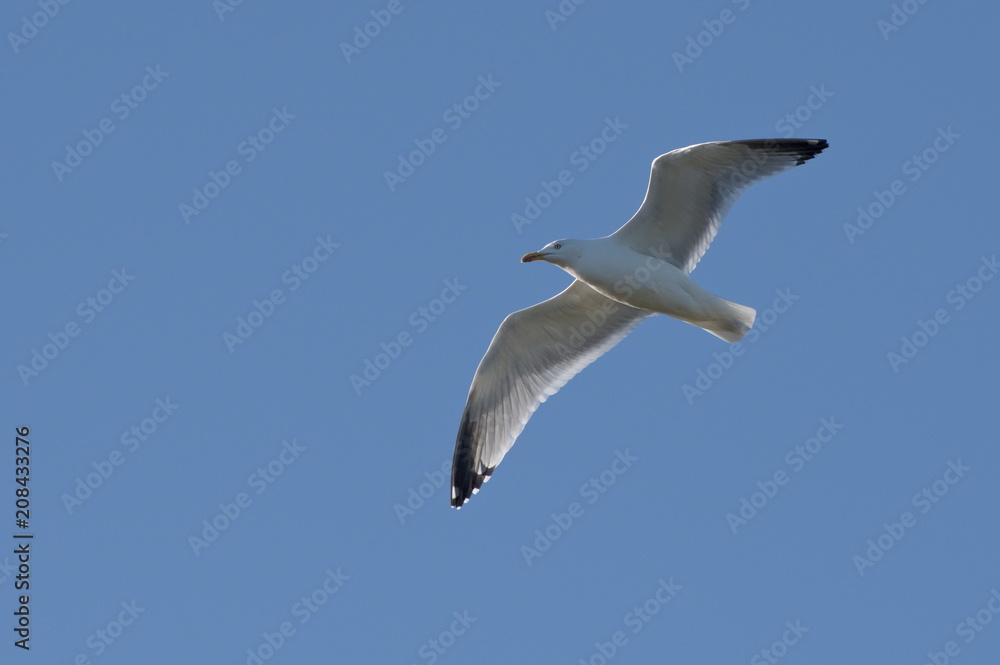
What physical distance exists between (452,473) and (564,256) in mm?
2764

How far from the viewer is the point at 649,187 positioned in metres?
10.5

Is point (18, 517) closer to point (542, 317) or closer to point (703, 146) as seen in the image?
point (542, 317)

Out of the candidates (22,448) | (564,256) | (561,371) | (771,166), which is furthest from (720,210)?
(22,448)

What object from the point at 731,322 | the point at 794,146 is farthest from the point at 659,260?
the point at 794,146

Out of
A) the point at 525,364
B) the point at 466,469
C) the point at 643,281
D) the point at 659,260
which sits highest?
the point at 659,260

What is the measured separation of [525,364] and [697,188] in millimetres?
2419

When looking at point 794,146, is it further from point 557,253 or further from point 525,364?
point 525,364

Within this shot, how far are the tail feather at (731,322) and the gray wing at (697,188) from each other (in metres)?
0.57

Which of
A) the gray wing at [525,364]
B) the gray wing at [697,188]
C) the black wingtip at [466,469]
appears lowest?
the black wingtip at [466,469]

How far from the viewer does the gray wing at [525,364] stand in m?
11.6

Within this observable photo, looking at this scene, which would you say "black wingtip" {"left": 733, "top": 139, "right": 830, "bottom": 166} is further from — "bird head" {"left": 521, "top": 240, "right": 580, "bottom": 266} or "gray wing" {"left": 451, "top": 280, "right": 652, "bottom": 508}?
"gray wing" {"left": 451, "top": 280, "right": 652, "bottom": 508}

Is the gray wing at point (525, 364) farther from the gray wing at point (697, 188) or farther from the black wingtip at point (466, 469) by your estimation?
the gray wing at point (697, 188)

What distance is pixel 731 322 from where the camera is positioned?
10594mm

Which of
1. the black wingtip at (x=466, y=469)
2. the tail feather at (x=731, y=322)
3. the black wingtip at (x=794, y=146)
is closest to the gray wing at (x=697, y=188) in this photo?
the black wingtip at (x=794, y=146)
